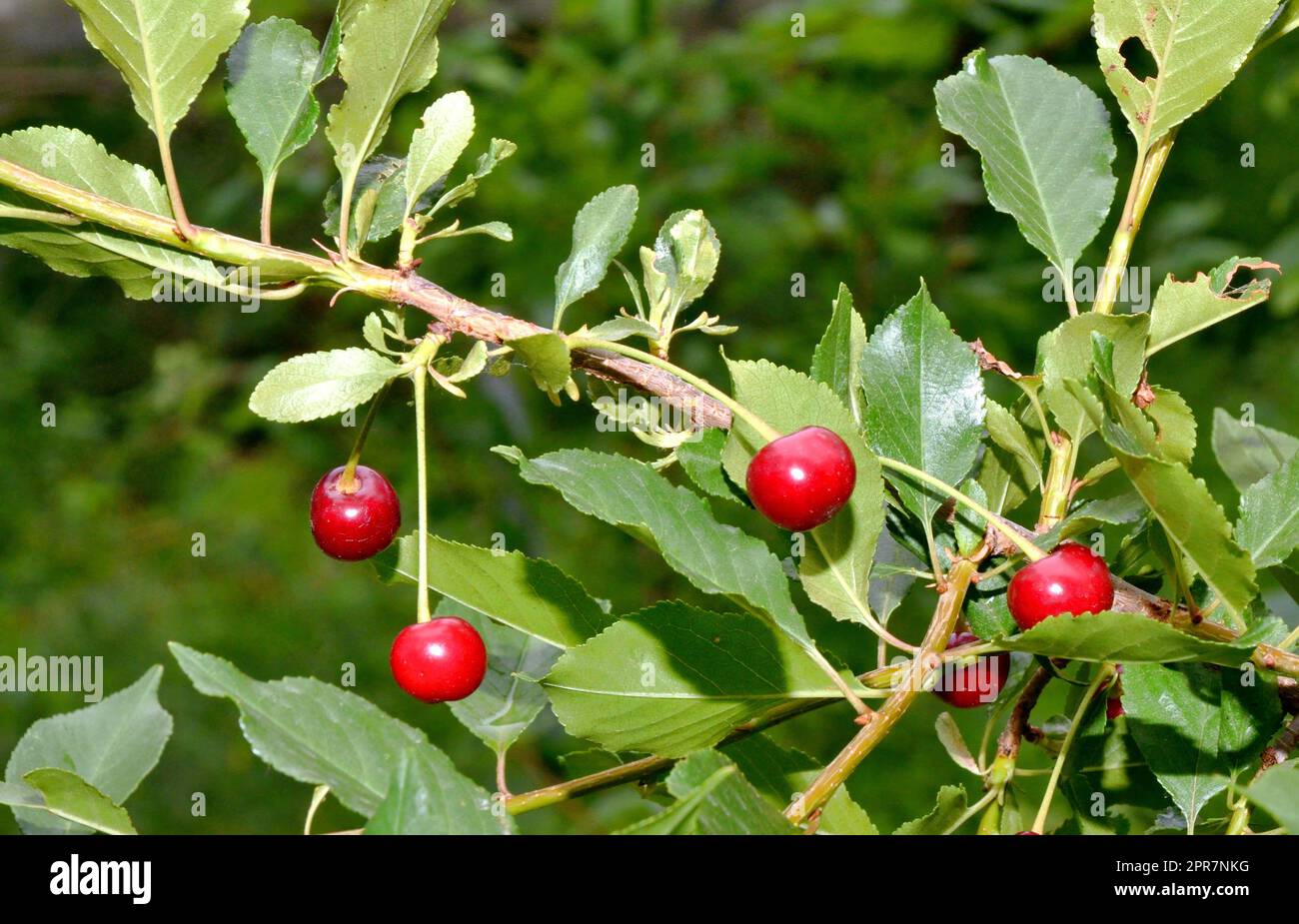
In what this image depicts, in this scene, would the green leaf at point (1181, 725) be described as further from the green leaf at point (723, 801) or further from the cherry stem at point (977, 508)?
the green leaf at point (723, 801)

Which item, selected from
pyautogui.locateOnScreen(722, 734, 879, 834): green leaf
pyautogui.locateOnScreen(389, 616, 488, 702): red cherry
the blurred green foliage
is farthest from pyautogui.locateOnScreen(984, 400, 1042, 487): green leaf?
the blurred green foliage

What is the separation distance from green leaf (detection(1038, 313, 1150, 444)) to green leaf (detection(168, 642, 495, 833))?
1.21 feet

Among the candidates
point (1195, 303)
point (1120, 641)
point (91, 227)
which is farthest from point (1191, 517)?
point (91, 227)

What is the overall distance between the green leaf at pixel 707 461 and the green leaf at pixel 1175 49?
0.30 m

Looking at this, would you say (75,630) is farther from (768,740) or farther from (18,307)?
(768,740)

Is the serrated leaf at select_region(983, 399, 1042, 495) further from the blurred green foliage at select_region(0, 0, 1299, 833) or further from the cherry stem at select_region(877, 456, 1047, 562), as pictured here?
the blurred green foliage at select_region(0, 0, 1299, 833)

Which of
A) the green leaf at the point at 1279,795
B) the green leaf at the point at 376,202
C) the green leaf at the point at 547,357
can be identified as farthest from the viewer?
the green leaf at the point at 376,202

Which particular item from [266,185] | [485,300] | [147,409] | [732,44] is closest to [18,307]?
[147,409]

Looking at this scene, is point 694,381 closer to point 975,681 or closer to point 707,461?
point 707,461

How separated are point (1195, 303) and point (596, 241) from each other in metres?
0.34

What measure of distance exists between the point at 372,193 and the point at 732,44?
6.44 feet

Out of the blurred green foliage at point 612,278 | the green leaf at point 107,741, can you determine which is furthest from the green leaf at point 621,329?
the blurred green foliage at point 612,278

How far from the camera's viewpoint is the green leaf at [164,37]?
676mm

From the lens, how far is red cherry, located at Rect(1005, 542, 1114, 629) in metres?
0.60
